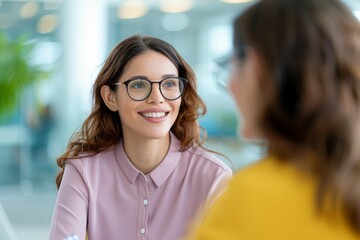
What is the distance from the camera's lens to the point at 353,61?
97 cm

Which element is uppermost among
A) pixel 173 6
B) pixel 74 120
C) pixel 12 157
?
pixel 173 6

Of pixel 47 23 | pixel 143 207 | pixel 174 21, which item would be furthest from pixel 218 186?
pixel 47 23

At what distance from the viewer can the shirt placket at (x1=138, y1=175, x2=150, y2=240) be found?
191cm

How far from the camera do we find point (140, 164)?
80.1 inches

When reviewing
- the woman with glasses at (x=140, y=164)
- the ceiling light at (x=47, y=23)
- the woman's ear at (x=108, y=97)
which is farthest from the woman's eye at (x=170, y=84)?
the ceiling light at (x=47, y=23)

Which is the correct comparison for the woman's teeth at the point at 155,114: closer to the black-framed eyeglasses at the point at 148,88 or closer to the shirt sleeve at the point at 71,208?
the black-framed eyeglasses at the point at 148,88

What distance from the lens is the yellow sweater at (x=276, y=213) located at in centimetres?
93

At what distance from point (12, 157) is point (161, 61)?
461 cm

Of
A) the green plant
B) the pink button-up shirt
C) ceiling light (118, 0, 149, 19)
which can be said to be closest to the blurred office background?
ceiling light (118, 0, 149, 19)

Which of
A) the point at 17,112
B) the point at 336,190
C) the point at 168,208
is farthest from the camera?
the point at 17,112

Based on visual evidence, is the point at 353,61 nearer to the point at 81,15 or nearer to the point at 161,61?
the point at 161,61

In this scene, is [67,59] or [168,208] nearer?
[168,208]

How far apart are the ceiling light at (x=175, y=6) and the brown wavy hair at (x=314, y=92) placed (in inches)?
207

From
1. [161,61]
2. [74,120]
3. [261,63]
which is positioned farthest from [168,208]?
[74,120]
